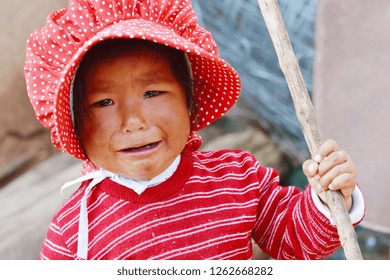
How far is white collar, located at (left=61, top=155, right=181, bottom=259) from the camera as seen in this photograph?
35.6 inches

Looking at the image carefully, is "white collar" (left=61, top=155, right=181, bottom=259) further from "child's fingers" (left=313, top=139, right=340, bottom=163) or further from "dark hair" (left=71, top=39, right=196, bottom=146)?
"child's fingers" (left=313, top=139, right=340, bottom=163)

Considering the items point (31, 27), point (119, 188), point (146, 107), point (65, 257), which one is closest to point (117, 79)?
point (146, 107)

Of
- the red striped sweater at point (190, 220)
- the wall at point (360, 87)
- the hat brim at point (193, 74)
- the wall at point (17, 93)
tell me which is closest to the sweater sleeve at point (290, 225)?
the red striped sweater at point (190, 220)

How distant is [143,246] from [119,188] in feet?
0.30

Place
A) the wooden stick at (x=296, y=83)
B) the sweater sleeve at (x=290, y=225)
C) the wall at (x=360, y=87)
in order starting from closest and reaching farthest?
the wooden stick at (x=296, y=83), the sweater sleeve at (x=290, y=225), the wall at (x=360, y=87)

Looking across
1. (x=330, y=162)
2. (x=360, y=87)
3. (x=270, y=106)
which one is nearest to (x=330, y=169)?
(x=330, y=162)

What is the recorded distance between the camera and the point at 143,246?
36.2 inches

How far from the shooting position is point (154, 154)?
85 cm

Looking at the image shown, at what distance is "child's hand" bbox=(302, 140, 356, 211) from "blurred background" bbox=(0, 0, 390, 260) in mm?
504

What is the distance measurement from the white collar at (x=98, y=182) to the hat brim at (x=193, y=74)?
0.04 m

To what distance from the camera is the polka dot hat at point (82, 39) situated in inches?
31.4

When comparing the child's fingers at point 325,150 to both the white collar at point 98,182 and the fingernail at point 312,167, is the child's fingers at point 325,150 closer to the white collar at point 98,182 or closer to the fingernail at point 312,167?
the fingernail at point 312,167

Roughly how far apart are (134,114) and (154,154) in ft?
0.21

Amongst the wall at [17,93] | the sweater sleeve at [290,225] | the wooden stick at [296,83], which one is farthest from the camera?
the wall at [17,93]
